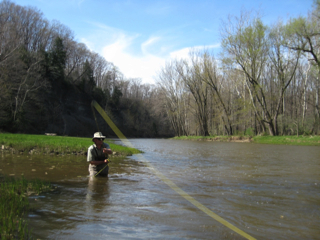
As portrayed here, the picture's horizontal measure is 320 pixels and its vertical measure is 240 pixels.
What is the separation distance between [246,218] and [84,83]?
256 feet

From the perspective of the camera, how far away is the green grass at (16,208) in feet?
13.8

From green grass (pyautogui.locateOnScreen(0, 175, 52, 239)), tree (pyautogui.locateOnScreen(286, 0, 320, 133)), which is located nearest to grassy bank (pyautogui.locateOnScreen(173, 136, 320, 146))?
tree (pyautogui.locateOnScreen(286, 0, 320, 133))

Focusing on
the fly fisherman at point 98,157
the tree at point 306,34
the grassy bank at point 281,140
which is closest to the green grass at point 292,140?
the grassy bank at point 281,140

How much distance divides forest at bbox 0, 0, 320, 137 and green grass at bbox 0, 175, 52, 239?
103 ft

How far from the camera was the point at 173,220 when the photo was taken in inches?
212

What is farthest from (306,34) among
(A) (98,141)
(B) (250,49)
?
(A) (98,141)

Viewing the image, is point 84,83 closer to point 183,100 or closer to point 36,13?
point 36,13

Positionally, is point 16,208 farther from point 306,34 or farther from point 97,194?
point 306,34

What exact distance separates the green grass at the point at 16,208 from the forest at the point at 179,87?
103 feet

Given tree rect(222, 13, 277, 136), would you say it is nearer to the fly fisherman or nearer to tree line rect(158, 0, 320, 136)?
tree line rect(158, 0, 320, 136)

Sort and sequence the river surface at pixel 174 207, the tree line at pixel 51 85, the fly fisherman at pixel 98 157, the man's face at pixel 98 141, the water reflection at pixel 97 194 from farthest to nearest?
1. the tree line at pixel 51 85
2. the fly fisherman at pixel 98 157
3. the man's face at pixel 98 141
4. the water reflection at pixel 97 194
5. the river surface at pixel 174 207

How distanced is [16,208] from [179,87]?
5669 centimetres

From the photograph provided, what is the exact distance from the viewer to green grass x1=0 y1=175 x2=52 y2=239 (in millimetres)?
4203

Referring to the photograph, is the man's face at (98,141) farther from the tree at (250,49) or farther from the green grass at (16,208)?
the tree at (250,49)
